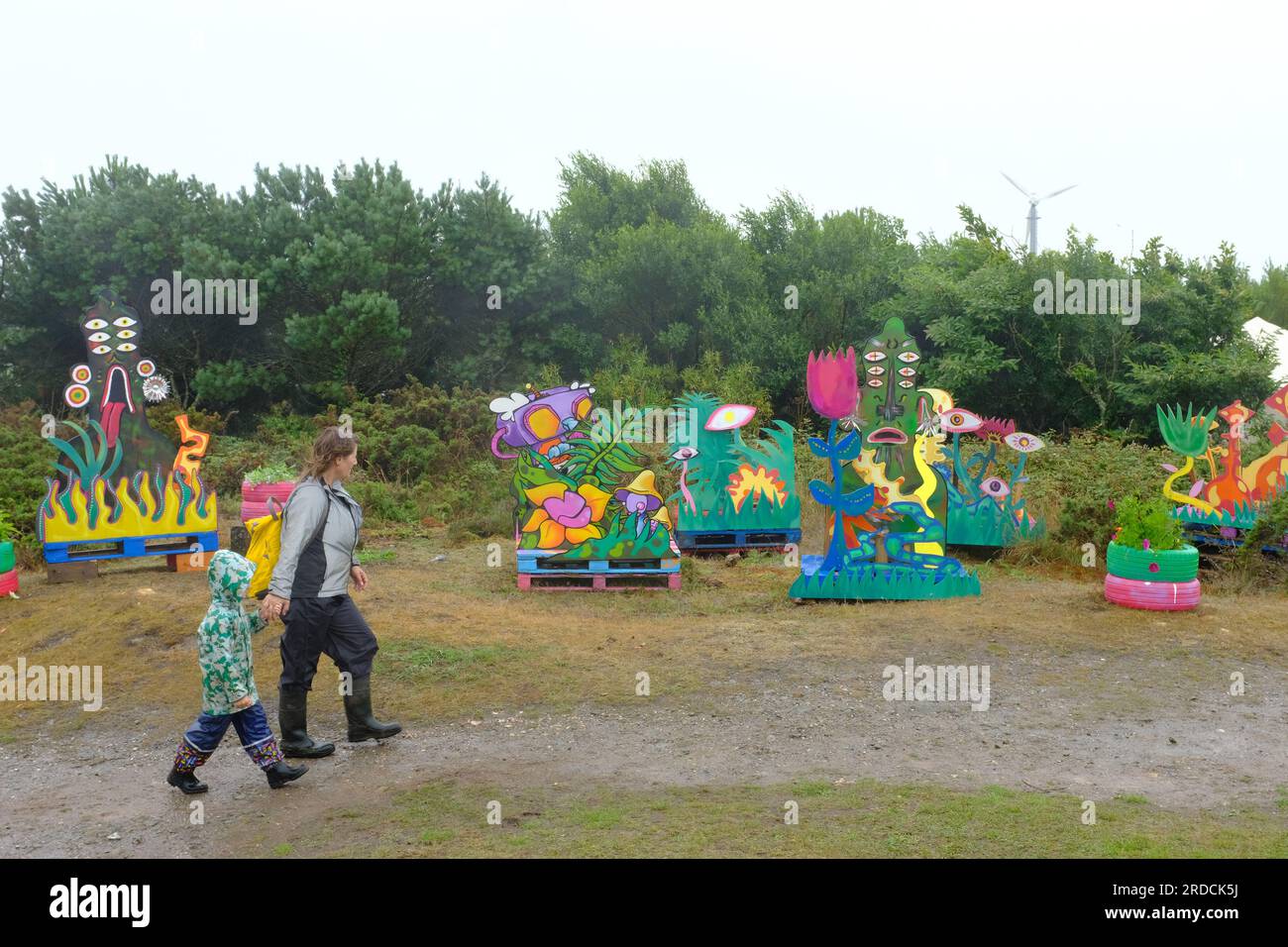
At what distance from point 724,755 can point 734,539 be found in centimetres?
610

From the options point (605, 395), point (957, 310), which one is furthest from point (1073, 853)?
point (957, 310)

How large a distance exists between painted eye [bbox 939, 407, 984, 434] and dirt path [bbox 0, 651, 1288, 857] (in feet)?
12.9

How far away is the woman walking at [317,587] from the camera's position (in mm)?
5391

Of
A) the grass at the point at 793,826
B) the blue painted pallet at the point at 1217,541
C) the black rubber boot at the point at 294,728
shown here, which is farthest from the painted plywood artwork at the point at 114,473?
the blue painted pallet at the point at 1217,541

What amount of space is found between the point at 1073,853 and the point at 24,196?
20.4 metres

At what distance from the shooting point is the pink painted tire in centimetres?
871

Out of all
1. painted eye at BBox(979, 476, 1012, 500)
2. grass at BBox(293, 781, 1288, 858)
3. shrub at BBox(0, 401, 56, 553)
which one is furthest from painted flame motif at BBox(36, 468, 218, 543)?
painted eye at BBox(979, 476, 1012, 500)

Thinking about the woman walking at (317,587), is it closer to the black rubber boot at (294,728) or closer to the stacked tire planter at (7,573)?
the black rubber boot at (294,728)

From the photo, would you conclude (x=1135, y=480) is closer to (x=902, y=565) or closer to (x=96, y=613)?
(x=902, y=565)

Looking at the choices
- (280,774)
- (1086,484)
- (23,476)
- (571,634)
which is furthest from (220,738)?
(1086,484)

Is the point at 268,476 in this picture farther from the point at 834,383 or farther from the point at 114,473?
the point at 834,383

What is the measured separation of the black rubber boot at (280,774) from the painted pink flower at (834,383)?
205 inches

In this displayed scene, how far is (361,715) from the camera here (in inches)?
229

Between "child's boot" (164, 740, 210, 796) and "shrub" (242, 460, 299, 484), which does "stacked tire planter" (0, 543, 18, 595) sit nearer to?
"shrub" (242, 460, 299, 484)
